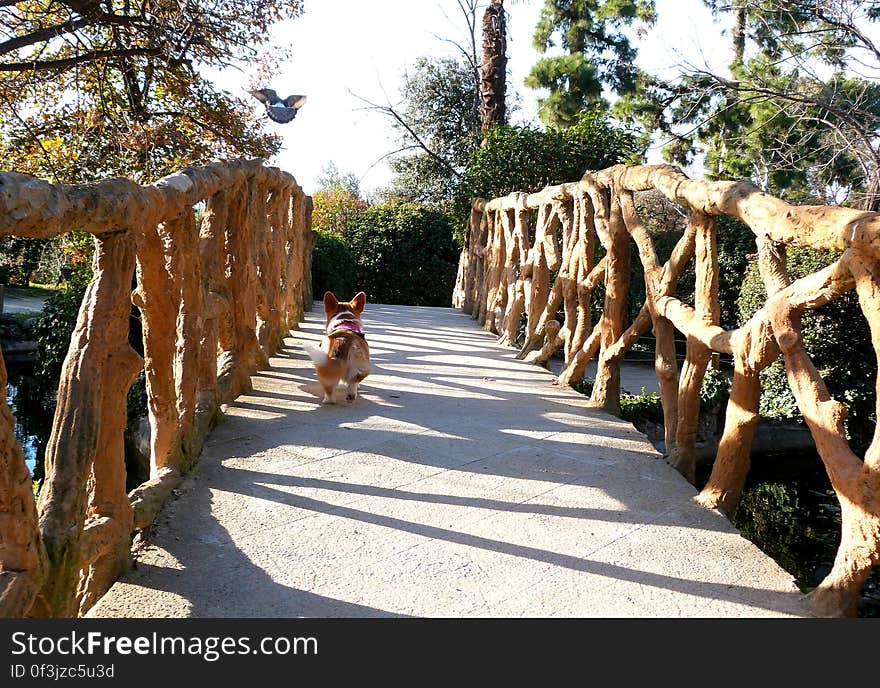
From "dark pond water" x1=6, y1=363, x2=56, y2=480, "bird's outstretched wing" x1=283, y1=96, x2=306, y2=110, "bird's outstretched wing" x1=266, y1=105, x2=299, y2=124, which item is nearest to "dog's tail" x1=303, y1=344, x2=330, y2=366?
"dark pond water" x1=6, y1=363, x2=56, y2=480

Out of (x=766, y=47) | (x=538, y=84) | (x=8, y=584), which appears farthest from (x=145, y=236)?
(x=538, y=84)

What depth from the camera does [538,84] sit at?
18625mm

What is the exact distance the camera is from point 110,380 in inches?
88.0

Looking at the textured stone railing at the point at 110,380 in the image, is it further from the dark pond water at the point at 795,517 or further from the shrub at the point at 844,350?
the shrub at the point at 844,350

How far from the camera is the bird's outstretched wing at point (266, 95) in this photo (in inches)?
434

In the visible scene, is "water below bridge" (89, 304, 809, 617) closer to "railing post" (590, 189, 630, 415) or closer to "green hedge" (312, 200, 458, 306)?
"railing post" (590, 189, 630, 415)

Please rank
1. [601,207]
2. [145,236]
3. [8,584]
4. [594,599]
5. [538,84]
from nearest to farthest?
[8,584]
[594,599]
[145,236]
[601,207]
[538,84]

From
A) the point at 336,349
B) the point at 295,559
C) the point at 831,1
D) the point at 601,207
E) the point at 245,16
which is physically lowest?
the point at 295,559

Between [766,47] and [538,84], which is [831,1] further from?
[538,84]

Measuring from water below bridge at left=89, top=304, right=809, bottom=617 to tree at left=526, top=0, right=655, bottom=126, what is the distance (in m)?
15.4

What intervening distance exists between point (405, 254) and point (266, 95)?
190 inches

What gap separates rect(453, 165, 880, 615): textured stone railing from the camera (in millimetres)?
2176

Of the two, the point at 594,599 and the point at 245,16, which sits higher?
the point at 245,16

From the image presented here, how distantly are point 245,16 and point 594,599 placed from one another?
8.40 m
